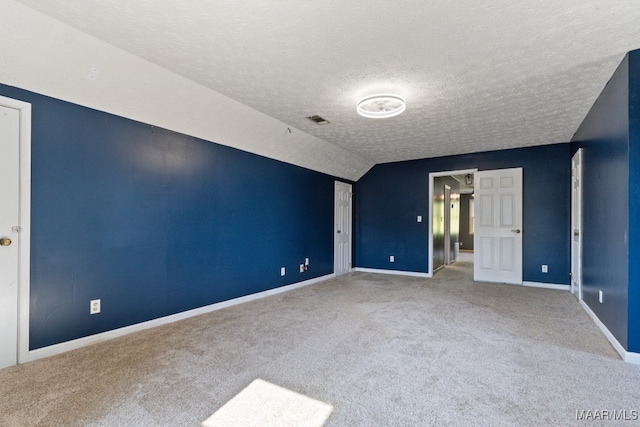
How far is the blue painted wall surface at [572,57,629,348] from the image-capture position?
7.93 feet

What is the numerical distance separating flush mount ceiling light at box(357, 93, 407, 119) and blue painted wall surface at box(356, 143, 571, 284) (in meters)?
3.16

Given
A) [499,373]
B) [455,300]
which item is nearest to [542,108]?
[455,300]

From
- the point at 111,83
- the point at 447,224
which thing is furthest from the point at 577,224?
the point at 111,83

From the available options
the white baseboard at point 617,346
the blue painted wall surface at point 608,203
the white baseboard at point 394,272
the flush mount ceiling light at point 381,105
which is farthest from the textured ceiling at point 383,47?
the white baseboard at point 394,272

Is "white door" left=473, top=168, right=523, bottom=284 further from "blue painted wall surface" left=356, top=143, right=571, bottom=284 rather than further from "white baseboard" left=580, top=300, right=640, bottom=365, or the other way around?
"white baseboard" left=580, top=300, right=640, bottom=365

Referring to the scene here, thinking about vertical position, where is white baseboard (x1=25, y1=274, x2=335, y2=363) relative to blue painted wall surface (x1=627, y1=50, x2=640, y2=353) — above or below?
below

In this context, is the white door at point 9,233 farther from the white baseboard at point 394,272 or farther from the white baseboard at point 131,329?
the white baseboard at point 394,272

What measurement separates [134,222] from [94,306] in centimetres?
81

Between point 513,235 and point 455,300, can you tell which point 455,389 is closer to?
point 455,300

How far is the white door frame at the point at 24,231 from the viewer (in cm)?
229

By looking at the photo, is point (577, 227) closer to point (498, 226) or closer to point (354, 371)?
point (498, 226)

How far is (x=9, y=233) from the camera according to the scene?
88.7 inches

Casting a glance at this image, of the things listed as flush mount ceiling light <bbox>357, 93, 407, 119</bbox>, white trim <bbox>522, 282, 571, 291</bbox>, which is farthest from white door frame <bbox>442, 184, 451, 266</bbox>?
flush mount ceiling light <bbox>357, 93, 407, 119</bbox>

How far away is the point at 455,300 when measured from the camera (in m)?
4.23
